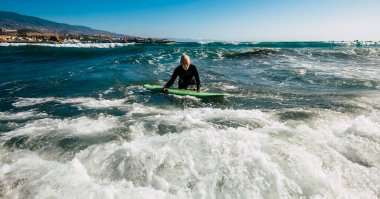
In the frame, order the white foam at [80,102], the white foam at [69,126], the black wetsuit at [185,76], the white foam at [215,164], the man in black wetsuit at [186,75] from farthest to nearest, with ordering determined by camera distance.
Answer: the black wetsuit at [185,76] < the man in black wetsuit at [186,75] < the white foam at [80,102] < the white foam at [69,126] < the white foam at [215,164]

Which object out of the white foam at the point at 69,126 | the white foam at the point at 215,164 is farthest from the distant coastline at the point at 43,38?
the white foam at the point at 215,164

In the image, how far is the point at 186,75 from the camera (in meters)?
10.5

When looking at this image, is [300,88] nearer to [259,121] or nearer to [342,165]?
[259,121]

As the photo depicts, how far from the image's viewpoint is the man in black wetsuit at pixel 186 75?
33.0 feet

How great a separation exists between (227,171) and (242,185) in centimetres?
38

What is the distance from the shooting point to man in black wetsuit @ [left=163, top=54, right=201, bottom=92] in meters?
10.1

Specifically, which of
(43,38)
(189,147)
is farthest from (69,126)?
(43,38)

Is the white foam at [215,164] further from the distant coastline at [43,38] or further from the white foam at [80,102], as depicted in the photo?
the distant coastline at [43,38]

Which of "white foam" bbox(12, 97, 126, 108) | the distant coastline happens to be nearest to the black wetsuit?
"white foam" bbox(12, 97, 126, 108)

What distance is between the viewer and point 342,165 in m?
4.63

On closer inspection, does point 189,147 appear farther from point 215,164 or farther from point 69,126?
point 69,126

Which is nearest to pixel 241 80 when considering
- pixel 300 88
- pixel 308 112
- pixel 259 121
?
pixel 300 88

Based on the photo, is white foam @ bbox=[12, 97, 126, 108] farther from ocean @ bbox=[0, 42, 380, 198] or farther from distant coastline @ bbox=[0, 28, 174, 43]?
distant coastline @ bbox=[0, 28, 174, 43]

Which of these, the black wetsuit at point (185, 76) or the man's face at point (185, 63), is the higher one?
the man's face at point (185, 63)
